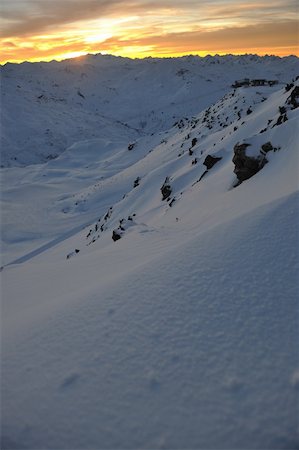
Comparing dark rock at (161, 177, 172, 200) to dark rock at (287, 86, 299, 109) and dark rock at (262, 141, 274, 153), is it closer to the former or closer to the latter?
dark rock at (262, 141, 274, 153)

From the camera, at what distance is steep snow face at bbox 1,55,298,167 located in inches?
2119

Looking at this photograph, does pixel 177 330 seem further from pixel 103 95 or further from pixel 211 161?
pixel 103 95

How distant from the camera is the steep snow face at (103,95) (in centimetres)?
5381

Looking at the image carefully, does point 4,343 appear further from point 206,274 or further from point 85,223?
point 85,223

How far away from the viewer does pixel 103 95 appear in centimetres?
9506

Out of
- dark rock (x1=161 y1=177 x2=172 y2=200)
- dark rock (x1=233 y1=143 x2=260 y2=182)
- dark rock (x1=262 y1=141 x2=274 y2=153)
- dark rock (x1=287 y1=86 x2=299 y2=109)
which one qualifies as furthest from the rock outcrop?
dark rock (x1=287 y1=86 x2=299 y2=109)

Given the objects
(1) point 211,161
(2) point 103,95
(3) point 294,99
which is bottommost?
(1) point 211,161

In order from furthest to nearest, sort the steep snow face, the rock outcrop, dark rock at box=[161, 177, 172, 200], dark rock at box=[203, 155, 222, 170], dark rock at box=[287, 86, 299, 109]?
the steep snow face, dark rock at box=[161, 177, 172, 200], dark rock at box=[203, 155, 222, 170], dark rock at box=[287, 86, 299, 109], the rock outcrop

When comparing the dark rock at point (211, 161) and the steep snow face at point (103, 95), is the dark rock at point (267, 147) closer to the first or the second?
the dark rock at point (211, 161)

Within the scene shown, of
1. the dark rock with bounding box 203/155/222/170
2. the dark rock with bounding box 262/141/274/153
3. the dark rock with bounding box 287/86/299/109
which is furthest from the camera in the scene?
the dark rock with bounding box 203/155/222/170

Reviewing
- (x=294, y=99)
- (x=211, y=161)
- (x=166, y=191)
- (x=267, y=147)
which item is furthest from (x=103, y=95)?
(x=267, y=147)

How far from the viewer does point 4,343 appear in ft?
17.2

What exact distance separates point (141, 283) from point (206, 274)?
938mm

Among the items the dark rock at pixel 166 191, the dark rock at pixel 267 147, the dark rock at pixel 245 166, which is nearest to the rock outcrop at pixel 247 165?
the dark rock at pixel 245 166
